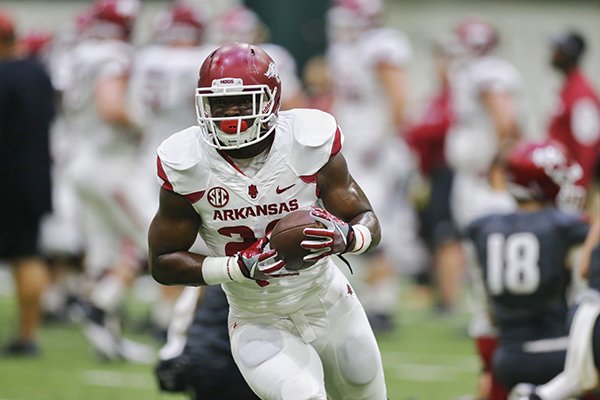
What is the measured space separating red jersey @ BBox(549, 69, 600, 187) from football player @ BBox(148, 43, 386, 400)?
155 inches

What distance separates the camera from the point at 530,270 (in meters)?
4.98

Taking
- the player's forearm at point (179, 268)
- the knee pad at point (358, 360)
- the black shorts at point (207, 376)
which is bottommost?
the black shorts at point (207, 376)

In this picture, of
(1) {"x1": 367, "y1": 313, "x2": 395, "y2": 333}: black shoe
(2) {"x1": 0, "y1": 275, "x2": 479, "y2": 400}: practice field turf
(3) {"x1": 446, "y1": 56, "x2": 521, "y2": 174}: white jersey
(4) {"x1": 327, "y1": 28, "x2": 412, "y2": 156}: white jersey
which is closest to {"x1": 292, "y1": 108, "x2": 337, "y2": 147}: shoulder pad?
(2) {"x1": 0, "y1": 275, "x2": 479, "y2": 400}: practice field turf

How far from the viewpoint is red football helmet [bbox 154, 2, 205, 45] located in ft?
25.7

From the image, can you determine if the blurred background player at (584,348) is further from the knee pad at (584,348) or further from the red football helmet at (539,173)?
the red football helmet at (539,173)

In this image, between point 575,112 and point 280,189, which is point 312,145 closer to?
point 280,189

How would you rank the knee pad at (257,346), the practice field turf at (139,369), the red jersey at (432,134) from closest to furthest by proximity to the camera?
the knee pad at (257,346) < the practice field turf at (139,369) < the red jersey at (432,134)

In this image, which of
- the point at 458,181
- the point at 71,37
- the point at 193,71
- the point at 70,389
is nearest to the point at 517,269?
the point at 70,389

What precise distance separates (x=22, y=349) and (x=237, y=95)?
13.2ft

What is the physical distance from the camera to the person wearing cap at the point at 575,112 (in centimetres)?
769

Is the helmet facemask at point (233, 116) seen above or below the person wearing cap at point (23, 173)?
above

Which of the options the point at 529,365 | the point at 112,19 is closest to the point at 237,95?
the point at 529,365

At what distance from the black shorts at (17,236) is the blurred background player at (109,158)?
451mm

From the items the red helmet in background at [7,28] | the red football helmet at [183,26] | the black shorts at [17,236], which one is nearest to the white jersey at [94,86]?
the red football helmet at [183,26]
